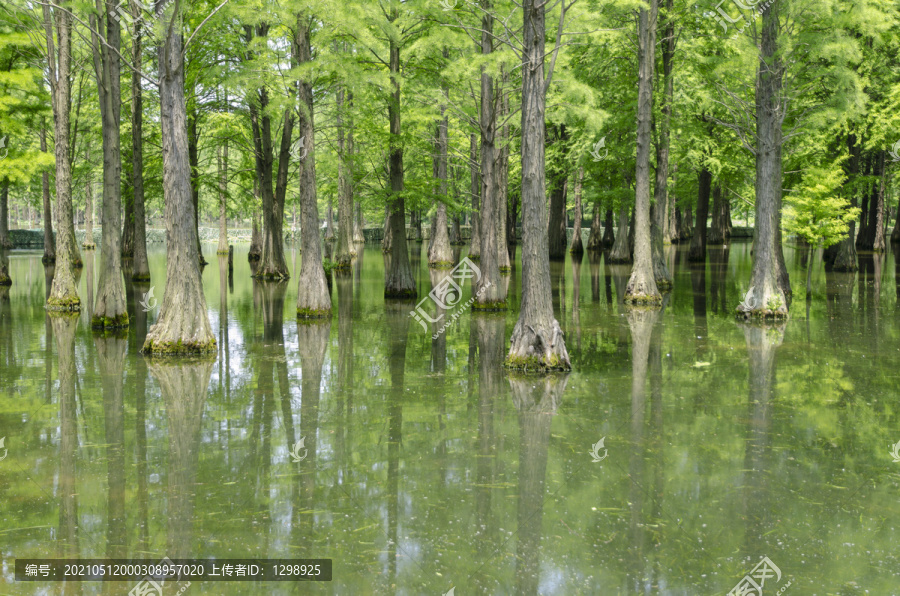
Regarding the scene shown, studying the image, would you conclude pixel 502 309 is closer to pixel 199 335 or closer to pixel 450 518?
pixel 199 335

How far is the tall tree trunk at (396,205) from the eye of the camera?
19.1 m

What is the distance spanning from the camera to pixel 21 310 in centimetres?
1858

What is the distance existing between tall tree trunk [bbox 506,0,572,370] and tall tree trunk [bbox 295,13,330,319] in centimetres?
711

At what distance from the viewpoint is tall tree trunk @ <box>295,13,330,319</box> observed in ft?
56.5

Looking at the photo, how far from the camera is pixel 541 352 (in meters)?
11.6

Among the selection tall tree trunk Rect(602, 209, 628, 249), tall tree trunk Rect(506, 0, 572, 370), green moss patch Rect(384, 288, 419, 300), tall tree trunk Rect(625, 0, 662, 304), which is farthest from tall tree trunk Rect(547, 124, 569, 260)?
tall tree trunk Rect(506, 0, 572, 370)

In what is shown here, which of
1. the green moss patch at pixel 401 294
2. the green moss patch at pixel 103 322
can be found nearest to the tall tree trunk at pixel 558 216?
the green moss patch at pixel 401 294

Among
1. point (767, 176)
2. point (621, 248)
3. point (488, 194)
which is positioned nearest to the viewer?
point (767, 176)

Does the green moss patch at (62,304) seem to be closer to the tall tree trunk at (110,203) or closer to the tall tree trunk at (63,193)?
the tall tree trunk at (63,193)
